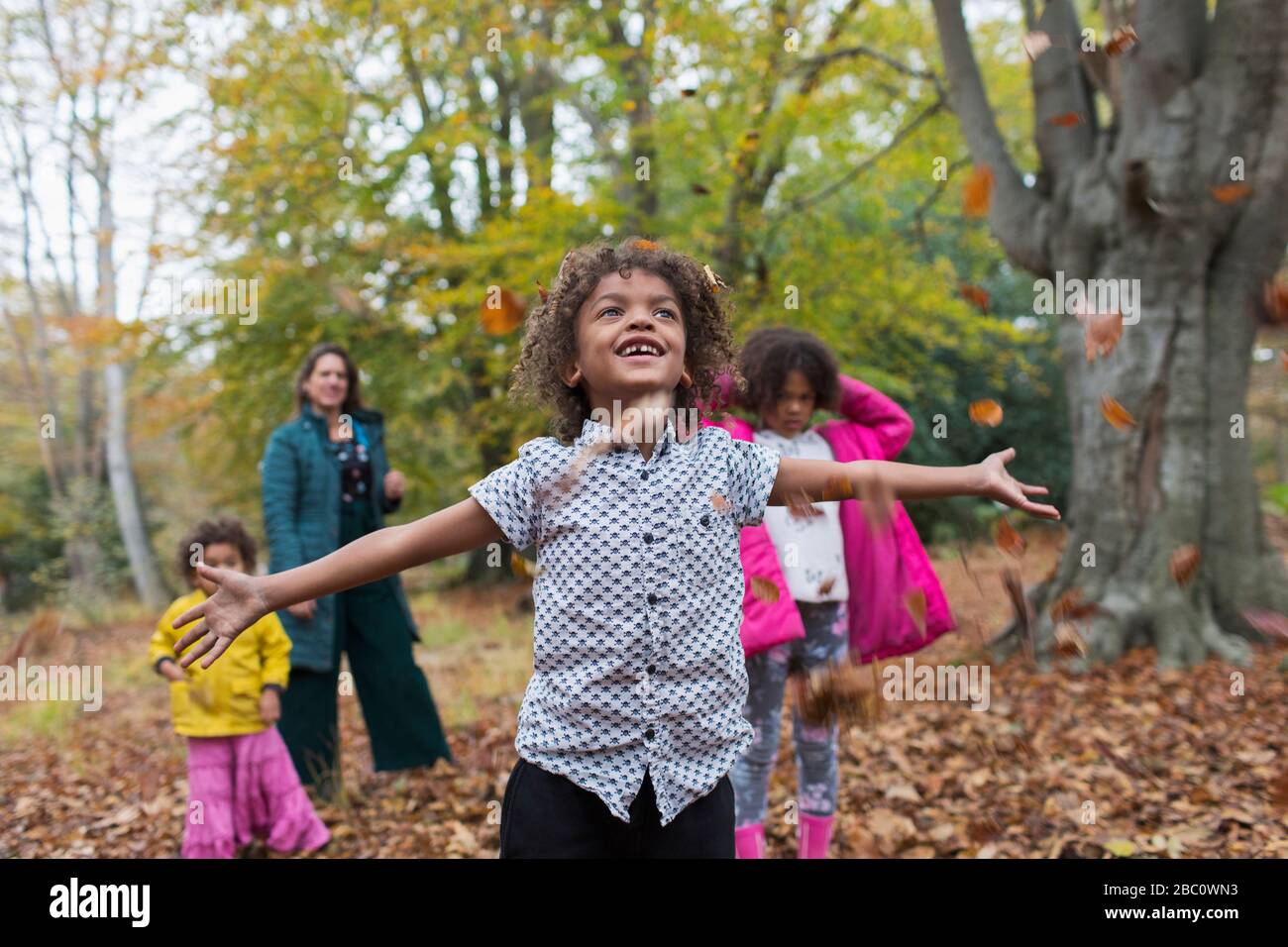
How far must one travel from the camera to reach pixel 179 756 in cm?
609

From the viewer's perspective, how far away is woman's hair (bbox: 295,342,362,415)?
4344 mm

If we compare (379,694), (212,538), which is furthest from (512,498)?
(379,694)

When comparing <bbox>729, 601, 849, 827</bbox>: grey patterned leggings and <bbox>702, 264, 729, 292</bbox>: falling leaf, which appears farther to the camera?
<bbox>729, 601, 849, 827</bbox>: grey patterned leggings

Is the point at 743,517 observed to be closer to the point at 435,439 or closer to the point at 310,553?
the point at 310,553

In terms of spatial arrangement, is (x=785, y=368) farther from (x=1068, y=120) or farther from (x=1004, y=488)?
(x=1068, y=120)

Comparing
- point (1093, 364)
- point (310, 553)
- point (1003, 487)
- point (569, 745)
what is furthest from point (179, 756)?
point (1093, 364)

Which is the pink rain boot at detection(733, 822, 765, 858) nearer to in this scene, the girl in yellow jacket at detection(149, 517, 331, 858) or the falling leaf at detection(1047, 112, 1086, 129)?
the girl in yellow jacket at detection(149, 517, 331, 858)

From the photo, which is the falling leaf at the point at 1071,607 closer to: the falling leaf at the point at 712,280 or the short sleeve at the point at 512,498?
the falling leaf at the point at 712,280

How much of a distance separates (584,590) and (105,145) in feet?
53.5

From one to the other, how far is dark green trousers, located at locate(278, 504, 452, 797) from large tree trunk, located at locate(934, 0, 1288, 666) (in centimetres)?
383

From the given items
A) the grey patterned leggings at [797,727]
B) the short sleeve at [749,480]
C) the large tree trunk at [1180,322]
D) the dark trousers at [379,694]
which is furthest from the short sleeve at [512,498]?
the large tree trunk at [1180,322]

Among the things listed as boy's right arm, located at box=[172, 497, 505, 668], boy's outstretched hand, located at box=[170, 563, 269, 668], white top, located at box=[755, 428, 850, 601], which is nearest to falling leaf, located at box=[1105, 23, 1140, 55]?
white top, located at box=[755, 428, 850, 601]

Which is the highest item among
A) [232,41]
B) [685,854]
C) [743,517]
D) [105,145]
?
[105,145]

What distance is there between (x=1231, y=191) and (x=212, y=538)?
5.66 metres
